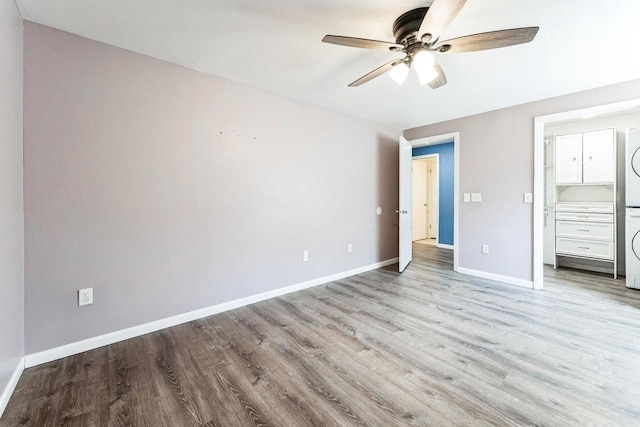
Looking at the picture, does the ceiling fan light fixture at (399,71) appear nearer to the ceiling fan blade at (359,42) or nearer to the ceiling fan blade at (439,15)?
the ceiling fan blade at (359,42)

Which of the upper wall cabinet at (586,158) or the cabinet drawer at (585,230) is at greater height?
the upper wall cabinet at (586,158)

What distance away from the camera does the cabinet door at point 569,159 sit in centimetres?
399

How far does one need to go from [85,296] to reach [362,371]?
6.69ft

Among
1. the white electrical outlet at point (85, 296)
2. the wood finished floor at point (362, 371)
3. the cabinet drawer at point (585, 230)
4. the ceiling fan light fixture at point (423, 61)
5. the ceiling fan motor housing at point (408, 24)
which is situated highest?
the ceiling fan motor housing at point (408, 24)

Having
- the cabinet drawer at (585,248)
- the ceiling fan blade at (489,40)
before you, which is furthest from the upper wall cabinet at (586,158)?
the ceiling fan blade at (489,40)

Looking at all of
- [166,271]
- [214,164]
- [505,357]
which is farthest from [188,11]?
[505,357]

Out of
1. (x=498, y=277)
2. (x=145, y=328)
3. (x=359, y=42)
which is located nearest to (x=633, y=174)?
(x=498, y=277)

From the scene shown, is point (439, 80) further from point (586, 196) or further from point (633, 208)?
point (586, 196)

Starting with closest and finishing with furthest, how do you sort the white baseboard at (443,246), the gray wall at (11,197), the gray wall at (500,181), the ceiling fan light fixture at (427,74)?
the gray wall at (11,197), the ceiling fan light fixture at (427,74), the gray wall at (500,181), the white baseboard at (443,246)

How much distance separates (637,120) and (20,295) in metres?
6.79

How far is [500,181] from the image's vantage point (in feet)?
11.7

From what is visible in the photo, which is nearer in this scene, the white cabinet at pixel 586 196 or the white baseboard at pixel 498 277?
the white baseboard at pixel 498 277

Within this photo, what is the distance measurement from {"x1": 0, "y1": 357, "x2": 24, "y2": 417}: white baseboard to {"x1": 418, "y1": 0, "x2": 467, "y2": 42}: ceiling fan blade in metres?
2.95

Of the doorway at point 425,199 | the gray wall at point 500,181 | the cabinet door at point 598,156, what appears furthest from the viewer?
the doorway at point 425,199
